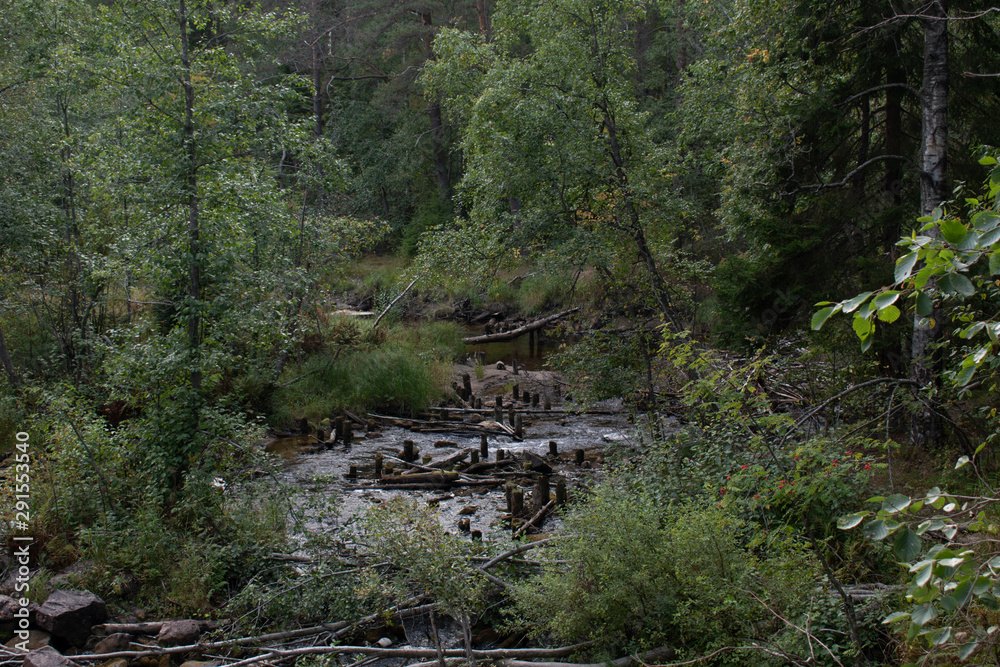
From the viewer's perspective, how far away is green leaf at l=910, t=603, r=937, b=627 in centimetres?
197

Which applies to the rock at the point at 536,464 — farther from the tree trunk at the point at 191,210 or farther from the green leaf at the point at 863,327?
the green leaf at the point at 863,327

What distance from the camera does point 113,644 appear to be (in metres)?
5.38

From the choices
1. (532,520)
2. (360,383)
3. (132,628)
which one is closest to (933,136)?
(532,520)

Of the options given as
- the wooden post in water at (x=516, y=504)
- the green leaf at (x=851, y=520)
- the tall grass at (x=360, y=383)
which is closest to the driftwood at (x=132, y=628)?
the wooden post in water at (x=516, y=504)

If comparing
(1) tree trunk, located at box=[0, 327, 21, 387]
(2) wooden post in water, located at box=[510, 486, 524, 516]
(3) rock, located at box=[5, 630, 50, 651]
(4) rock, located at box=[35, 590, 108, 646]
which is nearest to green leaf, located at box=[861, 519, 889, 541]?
(3) rock, located at box=[5, 630, 50, 651]

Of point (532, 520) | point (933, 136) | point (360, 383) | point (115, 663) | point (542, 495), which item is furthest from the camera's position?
point (360, 383)

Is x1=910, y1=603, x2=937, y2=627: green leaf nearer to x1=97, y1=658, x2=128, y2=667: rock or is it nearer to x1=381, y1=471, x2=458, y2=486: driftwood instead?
x1=97, y1=658, x2=128, y2=667: rock

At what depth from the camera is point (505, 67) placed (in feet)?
34.7

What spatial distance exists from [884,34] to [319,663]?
9.60m

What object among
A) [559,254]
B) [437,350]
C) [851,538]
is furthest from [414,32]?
[851,538]


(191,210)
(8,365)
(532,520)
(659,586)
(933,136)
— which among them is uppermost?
(933,136)

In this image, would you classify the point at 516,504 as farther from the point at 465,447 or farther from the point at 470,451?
the point at 465,447

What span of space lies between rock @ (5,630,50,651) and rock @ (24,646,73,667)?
277 mm

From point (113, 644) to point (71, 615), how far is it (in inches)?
18.0
